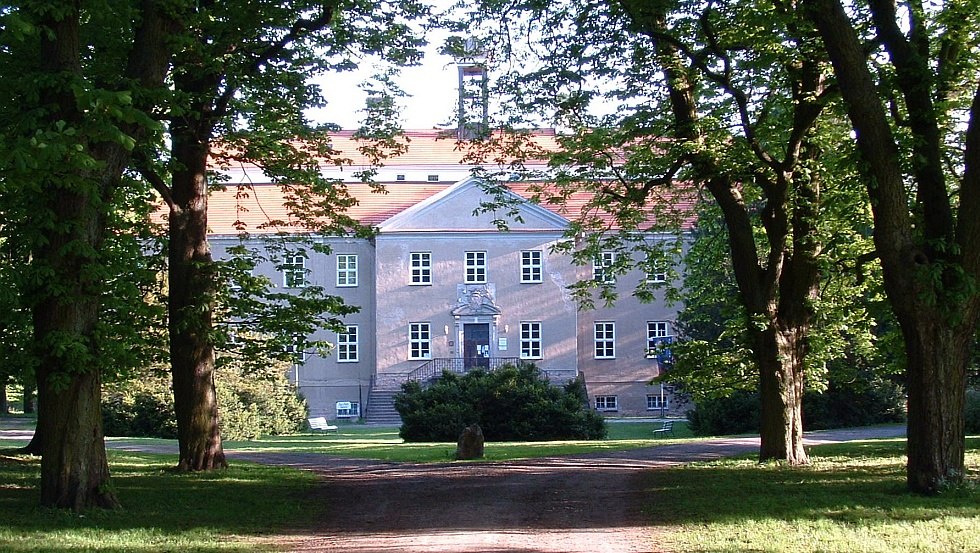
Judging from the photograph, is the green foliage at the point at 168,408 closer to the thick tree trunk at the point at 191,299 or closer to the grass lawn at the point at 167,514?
the thick tree trunk at the point at 191,299

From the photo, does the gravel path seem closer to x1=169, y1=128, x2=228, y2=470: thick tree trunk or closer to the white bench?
x1=169, y1=128, x2=228, y2=470: thick tree trunk

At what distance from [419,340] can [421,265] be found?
138 inches

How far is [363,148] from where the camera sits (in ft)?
60.7

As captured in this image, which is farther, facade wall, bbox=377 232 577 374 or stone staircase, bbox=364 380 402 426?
facade wall, bbox=377 232 577 374

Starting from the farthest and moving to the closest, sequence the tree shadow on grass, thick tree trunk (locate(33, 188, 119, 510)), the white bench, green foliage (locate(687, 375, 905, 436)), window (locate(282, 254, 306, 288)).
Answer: the white bench < green foliage (locate(687, 375, 905, 436)) < window (locate(282, 254, 306, 288)) < thick tree trunk (locate(33, 188, 119, 510)) < the tree shadow on grass

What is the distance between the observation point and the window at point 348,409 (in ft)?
158

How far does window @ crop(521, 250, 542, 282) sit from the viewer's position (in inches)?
1876

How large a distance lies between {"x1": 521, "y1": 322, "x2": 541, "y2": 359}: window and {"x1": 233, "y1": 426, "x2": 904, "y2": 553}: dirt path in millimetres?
28176

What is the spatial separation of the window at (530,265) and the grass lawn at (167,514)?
3197 cm

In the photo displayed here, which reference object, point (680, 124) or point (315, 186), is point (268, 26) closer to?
point (315, 186)

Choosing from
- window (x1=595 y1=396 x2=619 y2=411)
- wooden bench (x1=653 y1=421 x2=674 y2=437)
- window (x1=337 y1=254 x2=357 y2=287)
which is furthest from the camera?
window (x1=337 y1=254 x2=357 y2=287)

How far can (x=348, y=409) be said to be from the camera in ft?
159

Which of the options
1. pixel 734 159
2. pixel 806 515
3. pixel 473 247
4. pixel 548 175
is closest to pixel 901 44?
pixel 734 159

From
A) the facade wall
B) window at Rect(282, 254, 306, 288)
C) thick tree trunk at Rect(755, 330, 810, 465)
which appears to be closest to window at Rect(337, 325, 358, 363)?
the facade wall
